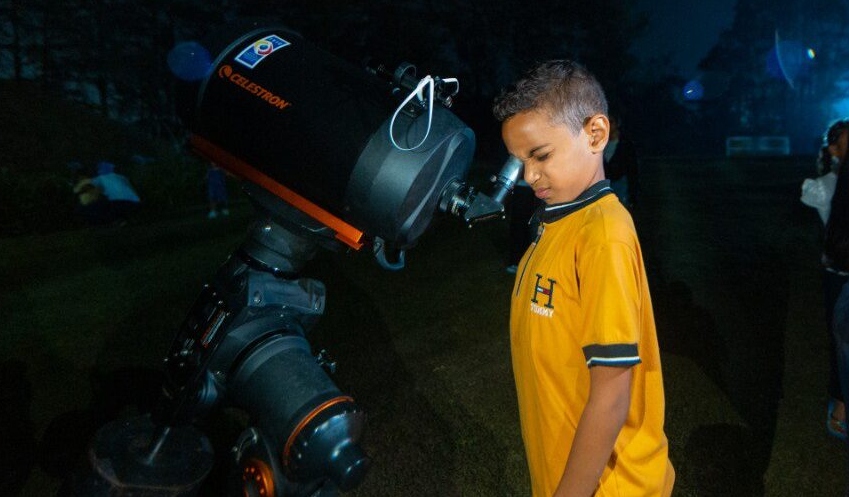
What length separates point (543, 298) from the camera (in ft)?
4.64

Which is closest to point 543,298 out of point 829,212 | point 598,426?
point 598,426

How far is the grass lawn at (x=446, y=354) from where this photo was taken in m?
3.25

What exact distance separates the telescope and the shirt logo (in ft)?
0.89

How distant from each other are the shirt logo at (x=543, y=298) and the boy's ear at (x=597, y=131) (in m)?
0.35

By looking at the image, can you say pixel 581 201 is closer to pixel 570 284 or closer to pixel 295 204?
pixel 570 284

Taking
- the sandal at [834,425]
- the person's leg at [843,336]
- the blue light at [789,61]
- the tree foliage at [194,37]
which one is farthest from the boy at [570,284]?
the blue light at [789,61]

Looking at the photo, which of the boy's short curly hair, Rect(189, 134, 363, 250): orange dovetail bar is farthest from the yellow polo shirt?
Rect(189, 134, 363, 250): orange dovetail bar

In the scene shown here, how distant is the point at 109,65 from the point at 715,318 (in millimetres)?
26827

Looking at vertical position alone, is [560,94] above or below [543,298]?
above

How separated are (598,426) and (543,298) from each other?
0.32 meters

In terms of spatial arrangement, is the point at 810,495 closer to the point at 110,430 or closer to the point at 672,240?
the point at 110,430

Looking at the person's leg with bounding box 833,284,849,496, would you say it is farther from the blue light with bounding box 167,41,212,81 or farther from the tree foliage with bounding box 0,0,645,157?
the tree foliage with bounding box 0,0,645,157

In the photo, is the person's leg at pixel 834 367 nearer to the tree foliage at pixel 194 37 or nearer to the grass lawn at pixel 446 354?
the grass lawn at pixel 446 354

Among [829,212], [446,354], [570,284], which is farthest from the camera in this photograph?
[446,354]
